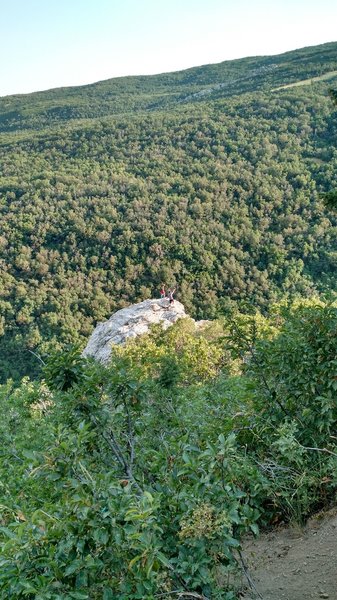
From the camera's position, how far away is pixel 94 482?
3318mm

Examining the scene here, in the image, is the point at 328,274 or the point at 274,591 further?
the point at 328,274

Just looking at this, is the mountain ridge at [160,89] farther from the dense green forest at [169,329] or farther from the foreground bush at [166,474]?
the foreground bush at [166,474]

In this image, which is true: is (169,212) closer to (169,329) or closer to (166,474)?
(169,329)

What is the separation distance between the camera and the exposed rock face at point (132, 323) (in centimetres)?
3553

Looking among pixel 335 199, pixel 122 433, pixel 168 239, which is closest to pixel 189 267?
pixel 168 239

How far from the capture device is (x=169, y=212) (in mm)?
72688

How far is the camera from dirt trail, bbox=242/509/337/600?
505 cm

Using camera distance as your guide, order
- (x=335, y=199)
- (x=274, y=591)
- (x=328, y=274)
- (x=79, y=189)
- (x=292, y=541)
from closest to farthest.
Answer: (x=274, y=591) < (x=292, y=541) < (x=335, y=199) < (x=328, y=274) < (x=79, y=189)

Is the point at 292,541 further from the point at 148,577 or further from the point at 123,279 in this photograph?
the point at 123,279

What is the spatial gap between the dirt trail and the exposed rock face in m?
27.8

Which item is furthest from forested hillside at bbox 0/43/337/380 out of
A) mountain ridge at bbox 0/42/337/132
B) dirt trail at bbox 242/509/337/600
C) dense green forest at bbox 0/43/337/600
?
dirt trail at bbox 242/509/337/600

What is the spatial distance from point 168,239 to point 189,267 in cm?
535

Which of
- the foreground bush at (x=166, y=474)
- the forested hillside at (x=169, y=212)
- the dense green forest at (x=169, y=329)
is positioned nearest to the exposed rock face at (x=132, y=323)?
the forested hillside at (x=169, y=212)

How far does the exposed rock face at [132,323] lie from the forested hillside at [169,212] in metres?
1.80
